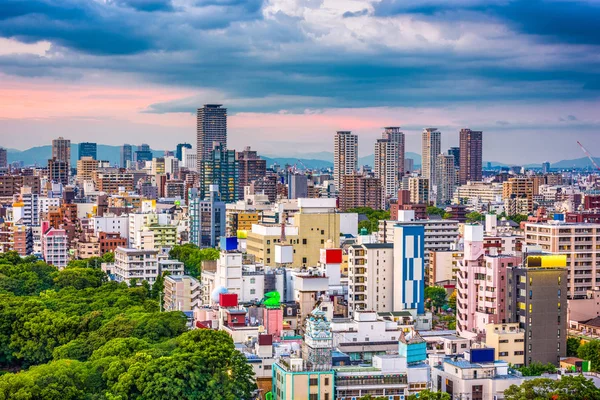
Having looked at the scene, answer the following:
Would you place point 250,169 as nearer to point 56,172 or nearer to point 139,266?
point 56,172

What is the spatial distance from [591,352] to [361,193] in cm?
9801

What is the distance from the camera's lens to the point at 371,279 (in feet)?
184

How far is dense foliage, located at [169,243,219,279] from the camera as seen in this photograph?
241ft

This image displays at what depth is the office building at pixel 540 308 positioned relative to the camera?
45188 mm

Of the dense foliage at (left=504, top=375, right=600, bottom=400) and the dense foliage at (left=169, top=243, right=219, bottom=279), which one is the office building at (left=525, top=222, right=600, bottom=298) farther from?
the dense foliage at (left=504, top=375, right=600, bottom=400)

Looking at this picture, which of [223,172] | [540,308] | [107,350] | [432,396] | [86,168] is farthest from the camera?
[86,168]

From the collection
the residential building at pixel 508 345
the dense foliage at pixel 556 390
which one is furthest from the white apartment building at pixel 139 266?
the dense foliage at pixel 556 390

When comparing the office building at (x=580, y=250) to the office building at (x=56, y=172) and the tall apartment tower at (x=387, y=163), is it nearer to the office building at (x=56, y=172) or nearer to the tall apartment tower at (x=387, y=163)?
the office building at (x=56, y=172)

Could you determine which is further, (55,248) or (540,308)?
(55,248)

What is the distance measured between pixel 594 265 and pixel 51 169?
402 feet

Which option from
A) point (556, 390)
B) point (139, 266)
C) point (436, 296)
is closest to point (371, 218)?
point (139, 266)

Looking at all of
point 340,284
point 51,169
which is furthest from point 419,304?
point 51,169

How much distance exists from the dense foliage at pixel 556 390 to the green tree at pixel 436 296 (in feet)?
88.9

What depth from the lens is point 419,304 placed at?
55.8 meters
